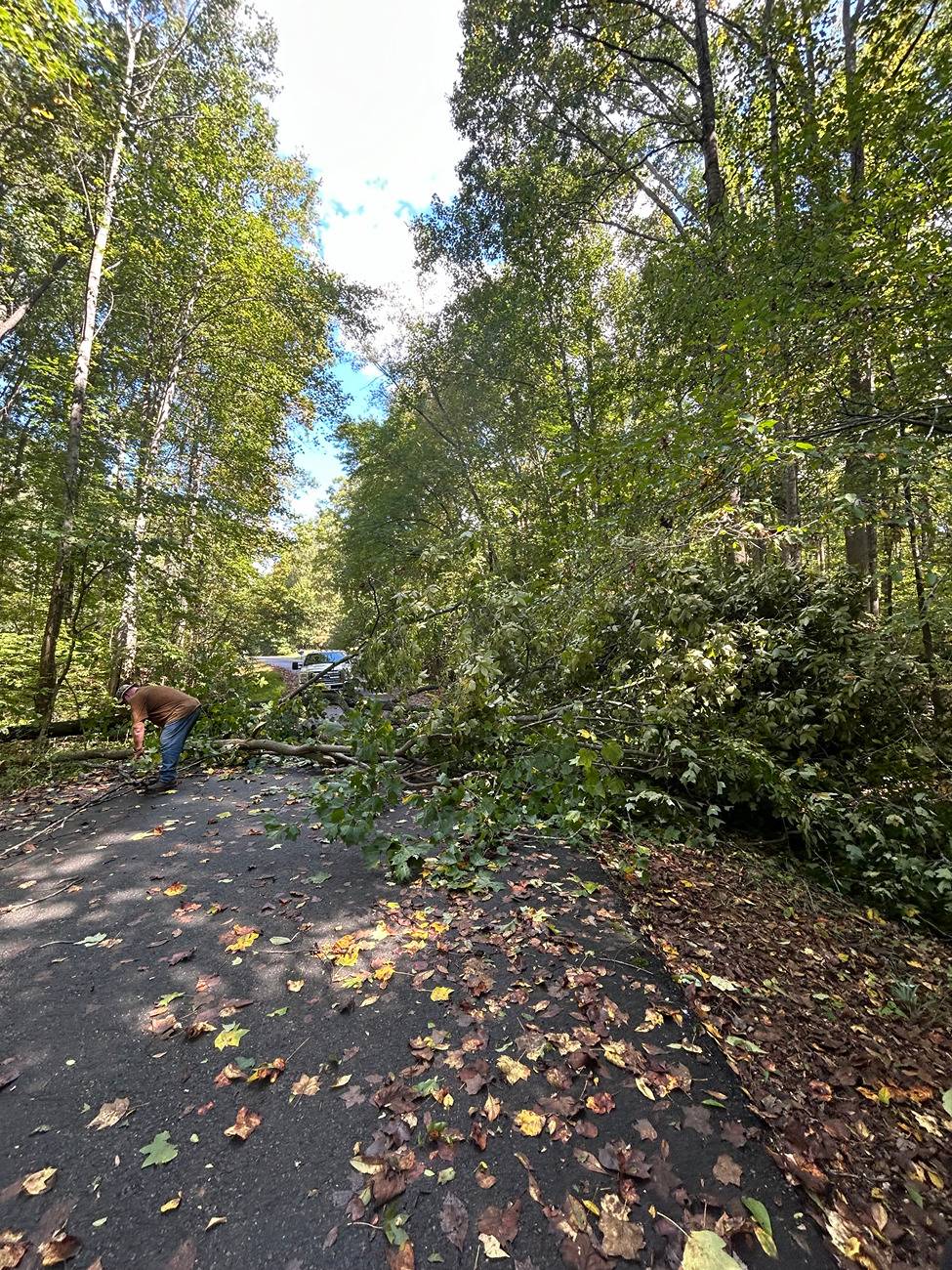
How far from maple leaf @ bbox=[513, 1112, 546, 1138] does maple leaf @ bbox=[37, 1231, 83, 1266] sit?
1500 mm

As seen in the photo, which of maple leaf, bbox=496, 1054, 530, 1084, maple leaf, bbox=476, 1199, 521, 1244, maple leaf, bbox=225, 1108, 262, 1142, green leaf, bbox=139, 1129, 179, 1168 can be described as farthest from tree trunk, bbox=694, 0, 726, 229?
green leaf, bbox=139, 1129, 179, 1168

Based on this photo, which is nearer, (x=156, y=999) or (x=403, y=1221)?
(x=403, y=1221)

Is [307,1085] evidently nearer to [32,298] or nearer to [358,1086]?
[358,1086]

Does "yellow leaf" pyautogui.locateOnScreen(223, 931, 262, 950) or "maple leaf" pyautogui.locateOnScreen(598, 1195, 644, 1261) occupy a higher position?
"yellow leaf" pyautogui.locateOnScreen(223, 931, 262, 950)

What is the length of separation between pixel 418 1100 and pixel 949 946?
4.24 m

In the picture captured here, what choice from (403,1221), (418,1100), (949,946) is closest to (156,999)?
(418,1100)

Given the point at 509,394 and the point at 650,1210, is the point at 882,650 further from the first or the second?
the point at 509,394

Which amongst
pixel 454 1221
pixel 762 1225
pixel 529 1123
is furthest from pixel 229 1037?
pixel 762 1225

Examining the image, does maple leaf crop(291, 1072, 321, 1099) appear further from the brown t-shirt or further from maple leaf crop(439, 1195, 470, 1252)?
the brown t-shirt

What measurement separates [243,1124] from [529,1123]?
1.15 metres

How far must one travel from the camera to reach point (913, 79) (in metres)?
5.00

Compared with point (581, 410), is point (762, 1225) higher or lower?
lower

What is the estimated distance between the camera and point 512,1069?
228 centimetres

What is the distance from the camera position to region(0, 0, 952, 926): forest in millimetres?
A: 4137
